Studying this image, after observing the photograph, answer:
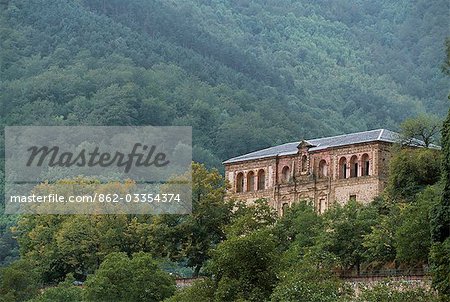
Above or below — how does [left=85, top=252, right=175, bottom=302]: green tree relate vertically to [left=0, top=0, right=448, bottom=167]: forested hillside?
below

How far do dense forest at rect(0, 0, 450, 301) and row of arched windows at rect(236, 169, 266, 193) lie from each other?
21.8 feet

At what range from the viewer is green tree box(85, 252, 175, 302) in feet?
212

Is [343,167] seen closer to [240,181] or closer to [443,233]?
[240,181]

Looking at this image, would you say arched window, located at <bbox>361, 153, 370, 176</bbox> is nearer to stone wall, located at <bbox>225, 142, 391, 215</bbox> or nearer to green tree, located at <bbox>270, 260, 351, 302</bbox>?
stone wall, located at <bbox>225, 142, 391, 215</bbox>

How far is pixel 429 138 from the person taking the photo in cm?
7456

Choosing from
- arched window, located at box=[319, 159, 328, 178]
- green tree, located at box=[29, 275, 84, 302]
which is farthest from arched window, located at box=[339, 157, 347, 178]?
green tree, located at box=[29, 275, 84, 302]

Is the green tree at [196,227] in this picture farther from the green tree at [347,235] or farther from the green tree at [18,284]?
the green tree at [347,235]

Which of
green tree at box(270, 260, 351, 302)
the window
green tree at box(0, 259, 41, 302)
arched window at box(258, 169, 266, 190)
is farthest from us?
arched window at box(258, 169, 266, 190)

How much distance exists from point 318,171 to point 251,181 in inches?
219

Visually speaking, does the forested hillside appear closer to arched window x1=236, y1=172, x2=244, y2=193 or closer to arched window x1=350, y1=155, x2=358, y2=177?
arched window x1=236, y1=172, x2=244, y2=193

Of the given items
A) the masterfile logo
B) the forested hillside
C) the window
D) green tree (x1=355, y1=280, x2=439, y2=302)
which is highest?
the forested hillside

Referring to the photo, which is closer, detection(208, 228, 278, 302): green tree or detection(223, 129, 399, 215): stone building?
detection(208, 228, 278, 302): green tree

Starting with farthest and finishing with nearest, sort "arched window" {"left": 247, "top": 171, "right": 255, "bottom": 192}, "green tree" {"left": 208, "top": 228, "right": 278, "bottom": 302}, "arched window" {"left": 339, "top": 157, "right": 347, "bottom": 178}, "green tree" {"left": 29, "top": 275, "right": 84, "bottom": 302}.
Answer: "arched window" {"left": 247, "top": 171, "right": 255, "bottom": 192} < "arched window" {"left": 339, "top": 157, "right": 347, "bottom": 178} < "green tree" {"left": 29, "top": 275, "right": 84, "bottom": 302} < "green tree" {"left": 208, "top": 228, "right": 278, "bottom": 302}

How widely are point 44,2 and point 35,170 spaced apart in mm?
66947
